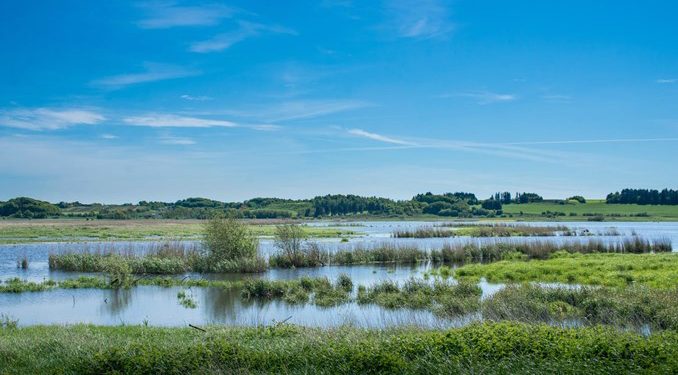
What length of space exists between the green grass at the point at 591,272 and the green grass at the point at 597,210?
369ft

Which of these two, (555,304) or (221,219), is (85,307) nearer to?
(221,219)

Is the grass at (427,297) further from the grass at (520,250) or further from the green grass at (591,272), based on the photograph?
the grass at (520,250)

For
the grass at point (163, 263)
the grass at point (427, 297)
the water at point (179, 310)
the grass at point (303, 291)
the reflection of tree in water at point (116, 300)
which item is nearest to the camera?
the water at point (179, 310)

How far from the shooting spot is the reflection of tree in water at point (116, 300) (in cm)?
2452

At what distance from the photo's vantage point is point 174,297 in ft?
90.9

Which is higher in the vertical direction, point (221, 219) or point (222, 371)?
point (221, 219)

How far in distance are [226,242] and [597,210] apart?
454 ft

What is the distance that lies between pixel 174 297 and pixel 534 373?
20810mm

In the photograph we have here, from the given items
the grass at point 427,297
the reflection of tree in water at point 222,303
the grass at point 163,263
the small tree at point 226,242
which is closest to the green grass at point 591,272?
the grass at point 427,297

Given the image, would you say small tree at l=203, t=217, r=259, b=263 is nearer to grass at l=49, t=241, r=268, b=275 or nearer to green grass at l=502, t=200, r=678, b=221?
grass at l=49, t=241, r=268, b=275

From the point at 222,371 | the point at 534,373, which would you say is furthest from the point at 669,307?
the point at 222,371

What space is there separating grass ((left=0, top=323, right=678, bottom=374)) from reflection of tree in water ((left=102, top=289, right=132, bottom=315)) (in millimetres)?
11075

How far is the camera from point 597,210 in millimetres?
155250

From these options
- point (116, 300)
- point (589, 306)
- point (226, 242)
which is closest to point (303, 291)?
point (116, 300)
